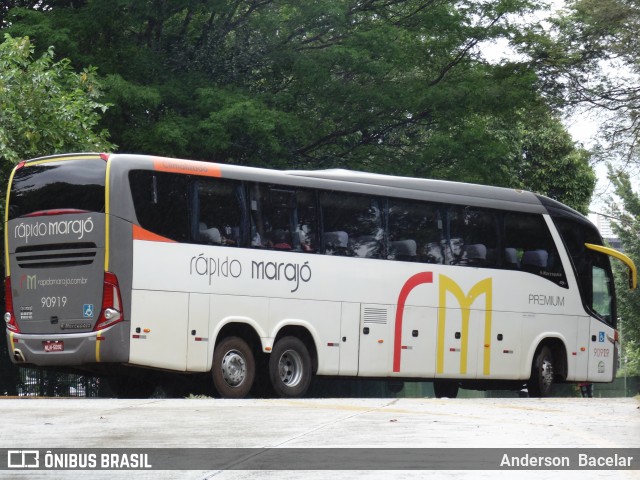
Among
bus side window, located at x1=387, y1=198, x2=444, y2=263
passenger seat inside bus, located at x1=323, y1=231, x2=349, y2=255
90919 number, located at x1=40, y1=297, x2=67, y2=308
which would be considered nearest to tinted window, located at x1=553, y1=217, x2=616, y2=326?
bus side window, located at x1=387, y1=198, x2=444, y2=263

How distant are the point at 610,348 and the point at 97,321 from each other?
472 inches

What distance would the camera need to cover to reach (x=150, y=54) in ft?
101

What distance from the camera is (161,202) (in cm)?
1797

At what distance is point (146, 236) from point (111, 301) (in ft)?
3.29

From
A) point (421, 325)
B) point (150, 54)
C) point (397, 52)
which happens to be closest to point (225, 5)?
point (150, 54)

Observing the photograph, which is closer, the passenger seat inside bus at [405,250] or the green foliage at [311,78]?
the passenger seat inside bus at [405,250]

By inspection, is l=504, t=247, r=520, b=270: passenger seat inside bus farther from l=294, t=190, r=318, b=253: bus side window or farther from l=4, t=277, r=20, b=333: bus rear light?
l=4, t=277, r=20, b=333: bus rear light

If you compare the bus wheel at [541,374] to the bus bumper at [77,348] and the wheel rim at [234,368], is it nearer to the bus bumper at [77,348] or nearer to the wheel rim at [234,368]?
the wheel rim at [234,368]

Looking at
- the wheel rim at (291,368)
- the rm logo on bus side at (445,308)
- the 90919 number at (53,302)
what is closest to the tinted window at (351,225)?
the rm logo on bus side at (445,308)

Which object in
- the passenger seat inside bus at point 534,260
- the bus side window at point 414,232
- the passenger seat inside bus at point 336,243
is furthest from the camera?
the passenger seat inside bus at point 534,260

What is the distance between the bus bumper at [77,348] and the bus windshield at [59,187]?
1.67 metres

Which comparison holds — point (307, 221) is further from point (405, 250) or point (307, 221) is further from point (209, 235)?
point (405, 250)

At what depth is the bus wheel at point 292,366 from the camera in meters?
19.6

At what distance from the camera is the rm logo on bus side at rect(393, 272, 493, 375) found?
70.7ft
